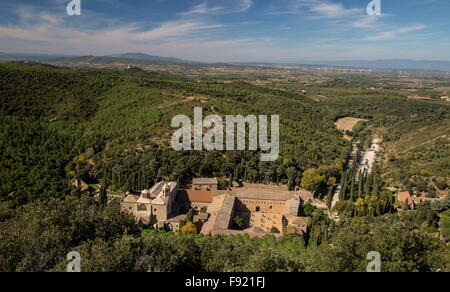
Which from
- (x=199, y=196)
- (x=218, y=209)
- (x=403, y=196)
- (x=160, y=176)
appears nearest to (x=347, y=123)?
(x=403, y=196)

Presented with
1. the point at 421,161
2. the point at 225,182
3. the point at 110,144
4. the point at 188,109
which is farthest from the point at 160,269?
the point at 421,161

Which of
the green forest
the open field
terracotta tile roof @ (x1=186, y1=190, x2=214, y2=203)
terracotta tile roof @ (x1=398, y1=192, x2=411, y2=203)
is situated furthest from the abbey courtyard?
the open field

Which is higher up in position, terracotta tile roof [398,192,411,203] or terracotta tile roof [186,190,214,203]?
terracotta tile roof [186,190,214,203]

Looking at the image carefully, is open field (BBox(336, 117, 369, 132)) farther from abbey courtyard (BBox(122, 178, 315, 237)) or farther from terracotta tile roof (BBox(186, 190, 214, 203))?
terracotta tile roof (BBox(186, 190, 214, 203))

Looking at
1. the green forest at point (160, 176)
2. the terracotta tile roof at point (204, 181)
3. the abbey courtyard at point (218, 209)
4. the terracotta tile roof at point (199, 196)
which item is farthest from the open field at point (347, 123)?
the terracotta tile roof at point (199, 196)

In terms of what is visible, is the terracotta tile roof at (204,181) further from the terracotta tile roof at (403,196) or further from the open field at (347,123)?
the open field at (347,123)

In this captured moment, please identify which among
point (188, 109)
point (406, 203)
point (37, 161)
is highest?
point (188, 109)

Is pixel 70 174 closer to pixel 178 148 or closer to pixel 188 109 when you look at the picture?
pixel 178 148

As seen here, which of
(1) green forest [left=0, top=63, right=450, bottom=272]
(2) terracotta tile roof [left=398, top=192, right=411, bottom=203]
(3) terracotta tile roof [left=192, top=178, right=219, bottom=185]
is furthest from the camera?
(2) terracotta tile roof [left=398, top=192, right=411, bottom=203]
